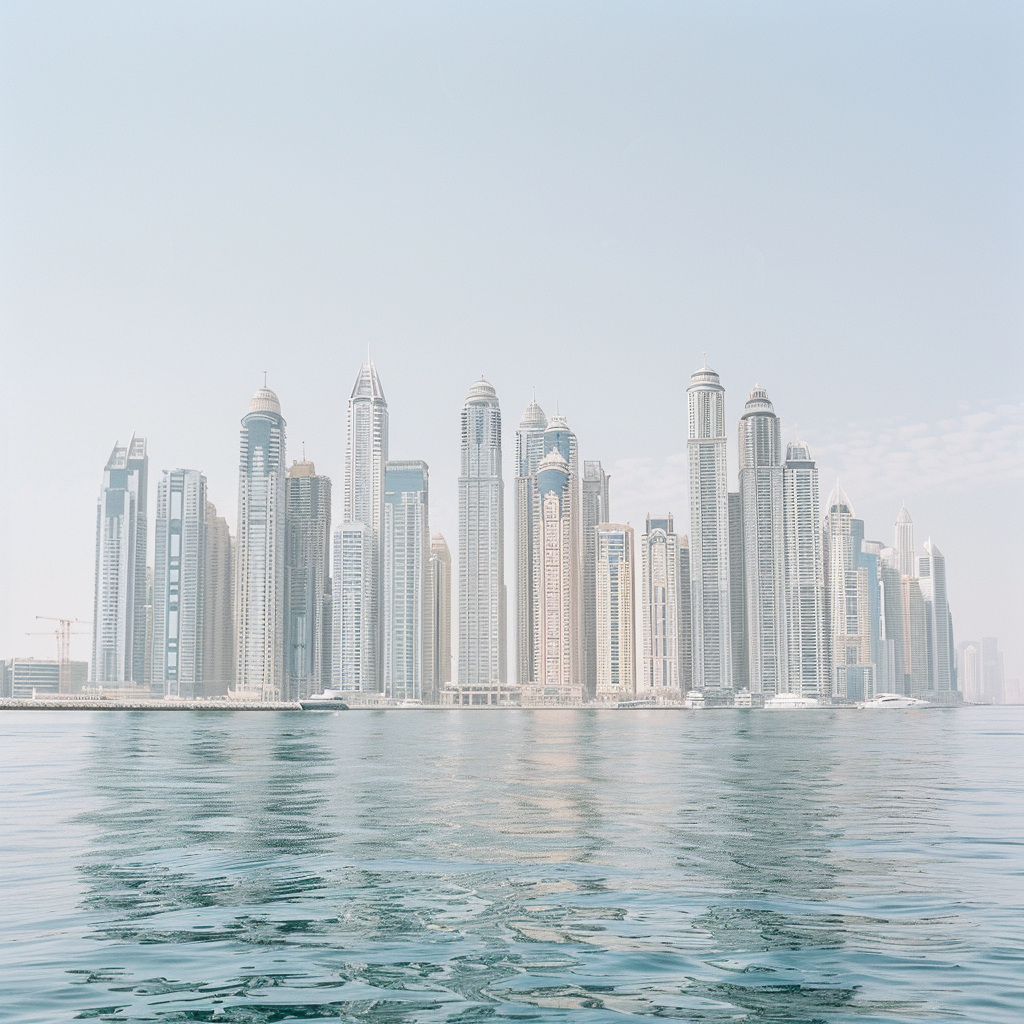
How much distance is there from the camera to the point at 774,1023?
17734 millimetres

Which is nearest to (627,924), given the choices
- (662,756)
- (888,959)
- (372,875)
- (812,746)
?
(888,959)

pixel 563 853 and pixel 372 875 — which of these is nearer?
pixel 372 875

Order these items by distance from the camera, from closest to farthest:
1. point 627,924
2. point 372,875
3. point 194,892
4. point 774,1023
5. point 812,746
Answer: point 774,1023, point 627,924, point 194,892, point 372,875, point 812,746

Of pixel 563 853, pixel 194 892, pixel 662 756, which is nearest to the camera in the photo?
A: pixel 194 892

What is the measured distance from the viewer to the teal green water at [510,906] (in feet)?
63.3

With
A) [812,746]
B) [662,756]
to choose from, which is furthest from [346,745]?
[812,746]

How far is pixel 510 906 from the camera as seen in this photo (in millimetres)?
27500

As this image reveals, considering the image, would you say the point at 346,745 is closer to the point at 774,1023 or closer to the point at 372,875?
the point at 372,875

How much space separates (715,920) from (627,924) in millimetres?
2325

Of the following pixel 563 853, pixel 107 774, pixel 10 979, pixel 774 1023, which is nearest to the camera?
pixel 774 1023

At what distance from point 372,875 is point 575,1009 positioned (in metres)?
15.4

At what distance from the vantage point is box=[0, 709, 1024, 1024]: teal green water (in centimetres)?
1930

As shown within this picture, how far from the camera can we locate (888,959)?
22.0m

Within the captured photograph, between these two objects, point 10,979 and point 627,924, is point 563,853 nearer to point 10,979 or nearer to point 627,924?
point 627,924
